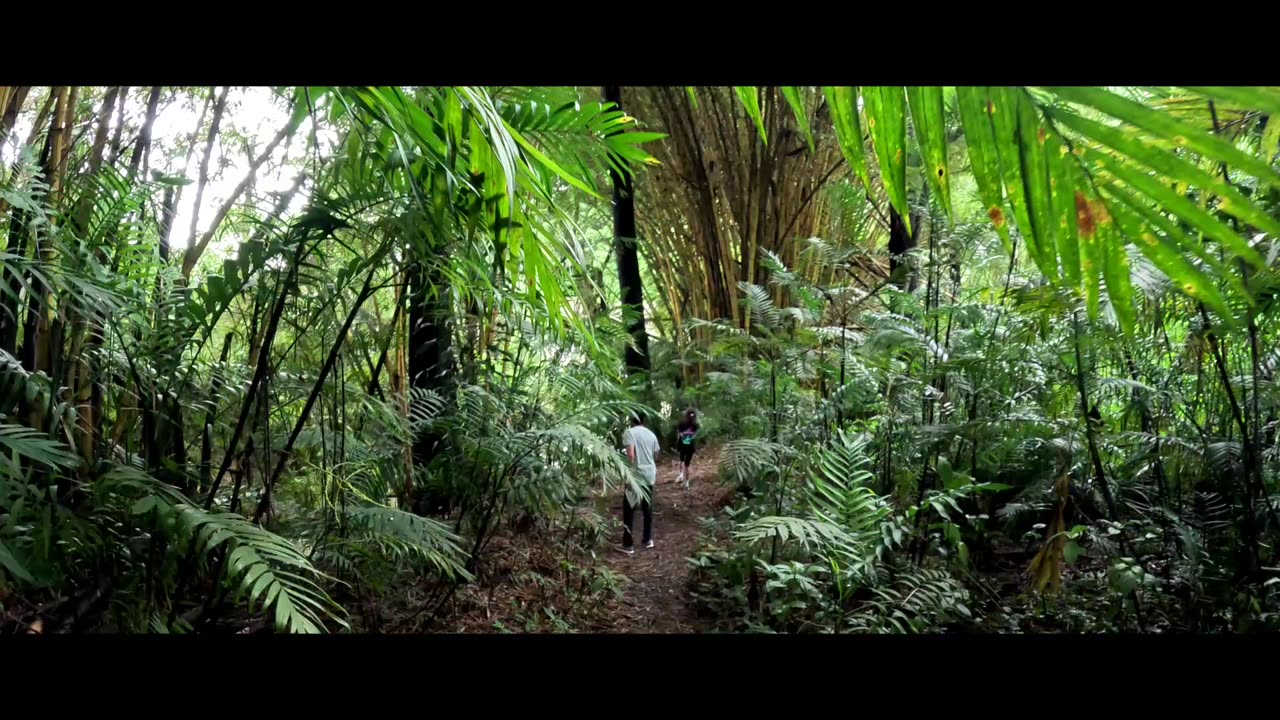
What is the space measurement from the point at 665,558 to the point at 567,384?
892 mm

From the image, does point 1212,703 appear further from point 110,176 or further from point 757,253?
point 757,253

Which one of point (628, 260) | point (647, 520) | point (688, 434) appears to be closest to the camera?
point (647, 520)

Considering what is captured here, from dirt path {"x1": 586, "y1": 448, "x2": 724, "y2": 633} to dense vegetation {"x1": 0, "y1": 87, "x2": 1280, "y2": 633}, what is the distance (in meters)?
0.05

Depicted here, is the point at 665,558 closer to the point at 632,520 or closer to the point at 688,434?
the point at 632,520

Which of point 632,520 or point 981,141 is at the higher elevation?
point 981,141

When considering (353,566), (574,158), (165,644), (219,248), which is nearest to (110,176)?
(574,158)

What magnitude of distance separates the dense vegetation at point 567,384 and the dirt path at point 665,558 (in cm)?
5

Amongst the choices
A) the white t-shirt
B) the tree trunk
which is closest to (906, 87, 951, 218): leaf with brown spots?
the white t-shirt

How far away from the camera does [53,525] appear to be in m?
1.33

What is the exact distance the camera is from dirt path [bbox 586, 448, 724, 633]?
8.41ft

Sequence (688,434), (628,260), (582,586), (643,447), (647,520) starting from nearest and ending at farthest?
1. (582,586)
2. (643,447)
3. (647,520)
4. (688,434)
5. (628,260)

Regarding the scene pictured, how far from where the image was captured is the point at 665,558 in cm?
307

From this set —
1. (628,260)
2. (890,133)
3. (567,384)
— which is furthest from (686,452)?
(890,133)
